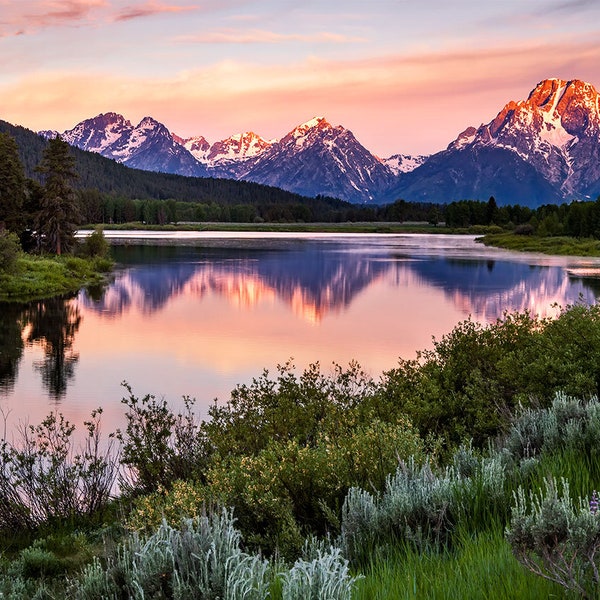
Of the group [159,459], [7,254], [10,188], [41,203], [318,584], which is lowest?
[159,459]

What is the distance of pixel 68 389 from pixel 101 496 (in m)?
12.4

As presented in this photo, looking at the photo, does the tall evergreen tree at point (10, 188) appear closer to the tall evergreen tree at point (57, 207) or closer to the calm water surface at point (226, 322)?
the tall evergreen tree at point (57, 207)

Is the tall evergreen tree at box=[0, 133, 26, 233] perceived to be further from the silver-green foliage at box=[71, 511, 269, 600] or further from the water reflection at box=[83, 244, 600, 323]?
the silver-green foliage at box=[71, 511, 269, 600]

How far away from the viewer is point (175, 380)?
27078 millimetres

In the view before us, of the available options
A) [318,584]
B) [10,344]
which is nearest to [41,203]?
[10,344]

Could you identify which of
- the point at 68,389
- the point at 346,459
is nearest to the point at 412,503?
the point at 346,459

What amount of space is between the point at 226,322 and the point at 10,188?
132ft

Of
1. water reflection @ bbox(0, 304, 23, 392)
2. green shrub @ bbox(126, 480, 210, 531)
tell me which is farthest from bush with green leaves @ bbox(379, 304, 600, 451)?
water reflection @ bbox(0, 304, 23, 392)

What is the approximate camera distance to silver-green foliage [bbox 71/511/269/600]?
4268mm

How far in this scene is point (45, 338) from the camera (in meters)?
34.9

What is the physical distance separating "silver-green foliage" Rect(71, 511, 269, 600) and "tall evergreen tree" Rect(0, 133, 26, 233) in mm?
69785

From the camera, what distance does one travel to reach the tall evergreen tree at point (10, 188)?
7050 cm

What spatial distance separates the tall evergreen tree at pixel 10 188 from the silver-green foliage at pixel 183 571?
2747 inches

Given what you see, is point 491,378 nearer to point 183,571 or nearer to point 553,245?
point 183,571
